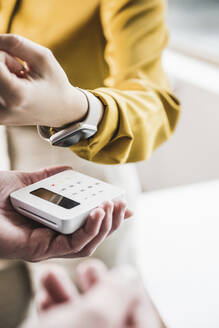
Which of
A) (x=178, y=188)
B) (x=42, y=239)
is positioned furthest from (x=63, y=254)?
(x=178, y=188)

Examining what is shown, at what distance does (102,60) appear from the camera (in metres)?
0.40

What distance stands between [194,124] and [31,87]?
0.64 m

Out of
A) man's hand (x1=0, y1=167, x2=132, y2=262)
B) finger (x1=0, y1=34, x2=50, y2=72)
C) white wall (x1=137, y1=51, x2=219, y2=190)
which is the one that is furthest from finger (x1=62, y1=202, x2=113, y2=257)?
white wall (x1=137, y1=51, x2=219, y2=190)

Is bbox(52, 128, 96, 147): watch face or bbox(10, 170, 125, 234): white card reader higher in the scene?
bbox(52, 128, 96, 147): watch face

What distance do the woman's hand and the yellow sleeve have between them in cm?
6

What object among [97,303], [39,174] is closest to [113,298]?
[97,303]

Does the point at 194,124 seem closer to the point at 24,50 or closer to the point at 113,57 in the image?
the point at 113,57

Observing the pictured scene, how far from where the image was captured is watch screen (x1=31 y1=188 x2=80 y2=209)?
1.03ft

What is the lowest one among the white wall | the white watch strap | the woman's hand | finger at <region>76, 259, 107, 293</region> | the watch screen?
the white wall

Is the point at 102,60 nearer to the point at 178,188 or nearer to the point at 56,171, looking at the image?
the point at 56,171

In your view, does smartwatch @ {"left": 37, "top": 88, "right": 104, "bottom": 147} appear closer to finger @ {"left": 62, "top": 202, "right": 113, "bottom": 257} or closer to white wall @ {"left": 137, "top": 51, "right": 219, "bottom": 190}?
finger @ {"left": 62, "top": 202, "right": 113, "bottom": 257}

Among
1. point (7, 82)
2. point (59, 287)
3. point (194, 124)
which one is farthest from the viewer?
point (194, 124)

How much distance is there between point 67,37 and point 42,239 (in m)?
0.18

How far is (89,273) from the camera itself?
0.39 m
